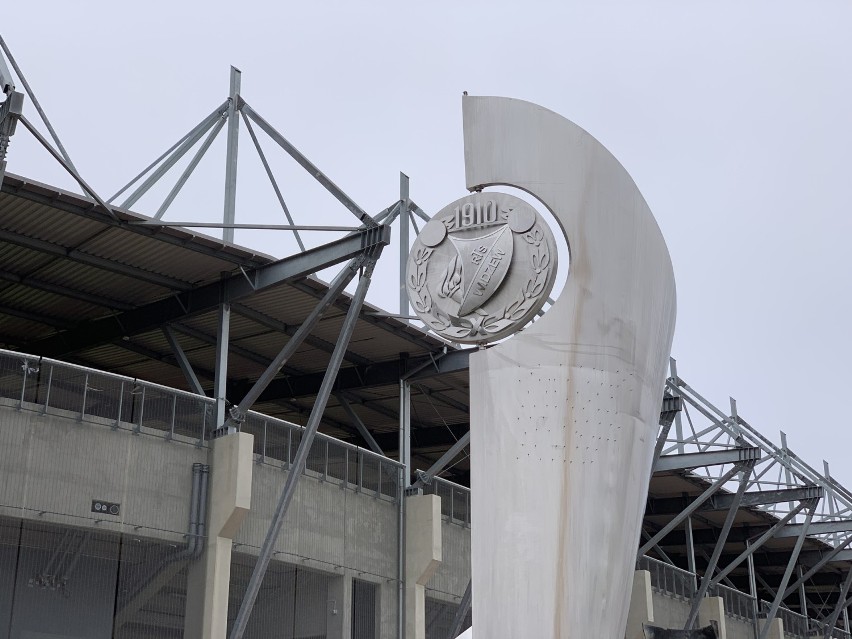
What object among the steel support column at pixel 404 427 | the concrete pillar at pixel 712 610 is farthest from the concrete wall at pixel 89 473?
the concrete pillar at pixel 712 610

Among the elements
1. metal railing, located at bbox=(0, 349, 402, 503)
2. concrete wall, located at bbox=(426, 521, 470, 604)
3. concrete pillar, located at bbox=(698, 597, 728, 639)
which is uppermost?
metal railing, located at bbox=(0, 349, 402, 503)

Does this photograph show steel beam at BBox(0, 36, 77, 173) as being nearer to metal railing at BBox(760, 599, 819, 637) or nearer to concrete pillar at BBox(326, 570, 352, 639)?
concrete pillar at BBox(326, 570, 352, 639)

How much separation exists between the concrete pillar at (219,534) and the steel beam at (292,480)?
559 millimetres

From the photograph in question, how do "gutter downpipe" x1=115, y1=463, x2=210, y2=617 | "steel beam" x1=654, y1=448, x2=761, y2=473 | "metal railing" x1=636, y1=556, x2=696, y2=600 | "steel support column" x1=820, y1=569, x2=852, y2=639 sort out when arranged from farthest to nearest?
"steel support column" x1=820, y1=569, x2=852, y2=639, "metal railing" x1=636, y1=556, x2=696, y2=600, "steel beam" x1=654, y1=448, x2=761, y2=473, "gutter downpipe" x1=115, y1=463, x2=210, y2=617

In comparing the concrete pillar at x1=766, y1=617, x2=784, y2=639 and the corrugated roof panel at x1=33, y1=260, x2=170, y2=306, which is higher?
the corrugated roof panel at x1=33, y1=260, x2=170, y2=306

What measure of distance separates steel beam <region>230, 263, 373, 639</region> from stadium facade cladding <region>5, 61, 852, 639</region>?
0.36ft

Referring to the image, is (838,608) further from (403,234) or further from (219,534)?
(219,534)

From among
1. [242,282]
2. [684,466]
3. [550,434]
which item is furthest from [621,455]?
[684,466]

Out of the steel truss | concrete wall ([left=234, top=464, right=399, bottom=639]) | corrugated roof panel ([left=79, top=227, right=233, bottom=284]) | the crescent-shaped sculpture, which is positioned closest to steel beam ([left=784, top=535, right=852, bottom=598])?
the steel truss

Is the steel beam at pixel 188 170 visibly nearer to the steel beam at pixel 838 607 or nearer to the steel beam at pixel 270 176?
the steel beam at pixel 270 176

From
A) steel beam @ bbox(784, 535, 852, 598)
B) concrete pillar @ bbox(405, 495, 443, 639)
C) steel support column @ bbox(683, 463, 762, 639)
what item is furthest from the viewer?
steel beam @ bbox(784, 535, 852, 598)

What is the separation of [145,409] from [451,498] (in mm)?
12131

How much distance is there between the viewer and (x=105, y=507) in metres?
25.6

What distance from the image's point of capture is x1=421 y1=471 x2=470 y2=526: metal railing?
35.8 m
